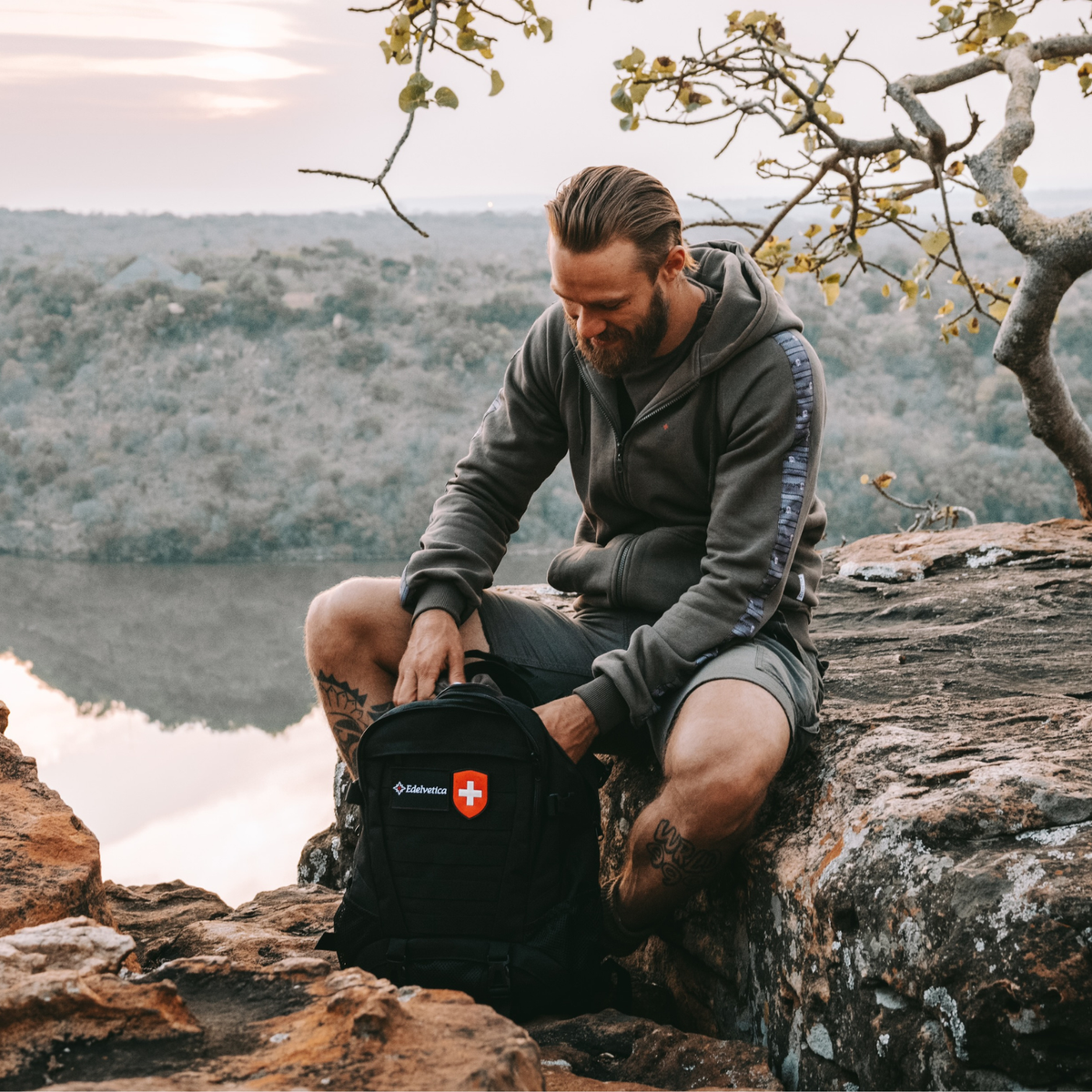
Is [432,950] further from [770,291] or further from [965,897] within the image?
[770,291]

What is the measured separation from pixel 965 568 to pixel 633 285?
2.30 metres

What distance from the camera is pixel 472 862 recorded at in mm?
2031

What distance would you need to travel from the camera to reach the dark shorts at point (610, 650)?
2.17 metres

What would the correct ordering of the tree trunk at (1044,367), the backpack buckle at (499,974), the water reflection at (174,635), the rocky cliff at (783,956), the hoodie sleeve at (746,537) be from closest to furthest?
1. the rocky cliff at (783,956)
2. the backpack buckle at (499,974)
3. the hoodie sleeve at (746,537)
4. the tree trunk at (1044,367)
5. the water reflection at (174,635)

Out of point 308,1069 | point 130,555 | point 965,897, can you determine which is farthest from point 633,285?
point 130,555

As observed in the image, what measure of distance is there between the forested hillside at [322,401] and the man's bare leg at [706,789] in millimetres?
12114

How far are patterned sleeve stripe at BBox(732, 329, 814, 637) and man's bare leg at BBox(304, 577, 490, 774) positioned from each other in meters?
0.66

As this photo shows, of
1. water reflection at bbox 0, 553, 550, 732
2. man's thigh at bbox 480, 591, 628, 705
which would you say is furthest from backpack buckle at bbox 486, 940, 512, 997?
water reflection at bbox 0, 553, 550, 732

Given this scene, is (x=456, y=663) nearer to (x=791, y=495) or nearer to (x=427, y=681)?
(x=427, y=681)

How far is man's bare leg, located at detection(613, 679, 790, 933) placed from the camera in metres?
1.97

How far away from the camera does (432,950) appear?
2020mm

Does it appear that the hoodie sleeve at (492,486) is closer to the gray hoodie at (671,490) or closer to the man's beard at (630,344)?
the gray hoodie at (671,490)

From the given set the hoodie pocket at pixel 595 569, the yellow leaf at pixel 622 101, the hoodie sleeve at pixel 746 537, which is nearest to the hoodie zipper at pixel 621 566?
the hoodie pocket at pixel 595 569

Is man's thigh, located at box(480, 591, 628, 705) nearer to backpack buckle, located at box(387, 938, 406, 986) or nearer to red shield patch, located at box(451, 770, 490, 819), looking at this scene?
red shield patch, located at box(451, 770, 490, 819)
